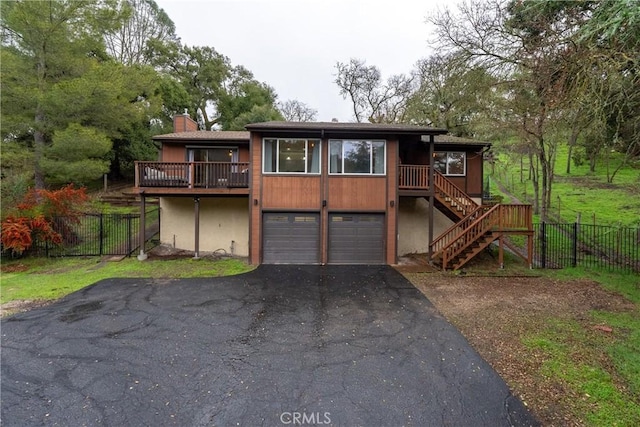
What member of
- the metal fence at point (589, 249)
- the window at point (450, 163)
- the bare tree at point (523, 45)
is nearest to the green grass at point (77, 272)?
the window at point (450, 163)

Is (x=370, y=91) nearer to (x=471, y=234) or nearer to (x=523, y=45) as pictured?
(x=523, y=45)

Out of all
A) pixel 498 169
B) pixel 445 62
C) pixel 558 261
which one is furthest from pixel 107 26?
pixel 498 169

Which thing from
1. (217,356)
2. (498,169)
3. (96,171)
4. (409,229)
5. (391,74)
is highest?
(391,74)

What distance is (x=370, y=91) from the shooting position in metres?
25.6

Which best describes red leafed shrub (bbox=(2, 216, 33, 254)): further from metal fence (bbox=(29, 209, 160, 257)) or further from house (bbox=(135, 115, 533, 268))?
house (bbox=(135, 115, 533, 268))

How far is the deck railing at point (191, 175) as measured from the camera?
34.5 ft

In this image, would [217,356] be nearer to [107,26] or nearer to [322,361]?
[322,361]

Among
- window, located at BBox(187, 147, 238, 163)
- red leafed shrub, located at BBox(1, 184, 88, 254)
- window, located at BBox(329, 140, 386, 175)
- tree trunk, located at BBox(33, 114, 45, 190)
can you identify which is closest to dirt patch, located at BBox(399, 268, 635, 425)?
window, located at BBox(329, 140, 386, 175)

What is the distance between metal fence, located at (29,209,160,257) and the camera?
10.9 metres

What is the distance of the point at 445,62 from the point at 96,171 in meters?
16.8

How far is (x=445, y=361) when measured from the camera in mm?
4324

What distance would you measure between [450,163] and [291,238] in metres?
8.00

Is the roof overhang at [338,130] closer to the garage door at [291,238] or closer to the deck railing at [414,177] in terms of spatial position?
the deck railing at [414,177]

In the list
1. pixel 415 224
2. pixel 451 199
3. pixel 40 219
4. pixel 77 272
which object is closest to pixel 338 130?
pixel 451 199
